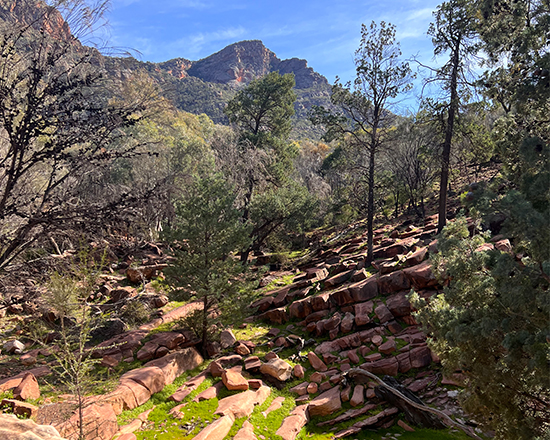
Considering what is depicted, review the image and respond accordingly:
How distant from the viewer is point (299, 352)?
35.2 ft

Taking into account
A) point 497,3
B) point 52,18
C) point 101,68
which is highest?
point 497,3

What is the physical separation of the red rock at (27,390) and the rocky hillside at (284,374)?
0.09 feet

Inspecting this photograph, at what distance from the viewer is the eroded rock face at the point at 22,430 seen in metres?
2.78

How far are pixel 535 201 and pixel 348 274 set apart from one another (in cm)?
1026

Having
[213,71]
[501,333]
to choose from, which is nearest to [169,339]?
[501,333]

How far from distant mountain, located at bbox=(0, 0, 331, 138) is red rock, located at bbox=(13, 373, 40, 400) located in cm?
712

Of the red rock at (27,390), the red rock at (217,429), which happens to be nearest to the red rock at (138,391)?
the red rock at (27,390)

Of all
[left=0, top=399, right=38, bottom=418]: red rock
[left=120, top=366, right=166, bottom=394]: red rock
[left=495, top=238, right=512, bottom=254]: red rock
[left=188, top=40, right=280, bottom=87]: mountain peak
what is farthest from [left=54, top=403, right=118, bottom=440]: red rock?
[left=188, top=40, right=280, bottom=87]: mountain peak

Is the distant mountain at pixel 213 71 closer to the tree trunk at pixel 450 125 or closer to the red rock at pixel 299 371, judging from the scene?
the red rock at pixel 299 371

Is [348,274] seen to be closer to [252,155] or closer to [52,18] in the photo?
[252,155]

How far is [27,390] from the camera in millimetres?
7387

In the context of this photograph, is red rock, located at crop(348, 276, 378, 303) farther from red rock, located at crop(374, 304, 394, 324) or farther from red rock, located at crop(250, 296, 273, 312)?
red rock, located at crop(250, 296, 273, 312)

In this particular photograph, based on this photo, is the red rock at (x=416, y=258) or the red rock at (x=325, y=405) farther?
the red rock at (x=416, y=258)

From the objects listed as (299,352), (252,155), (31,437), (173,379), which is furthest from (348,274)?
(31,437)
